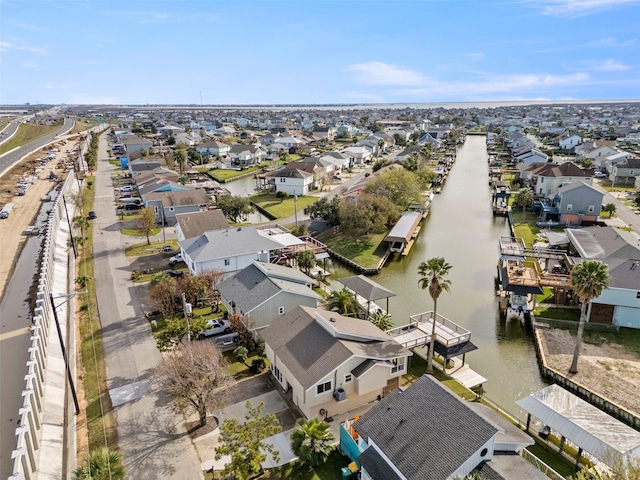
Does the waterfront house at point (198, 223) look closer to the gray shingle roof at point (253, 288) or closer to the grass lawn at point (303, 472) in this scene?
the gray shingle roof at point (253, 288)

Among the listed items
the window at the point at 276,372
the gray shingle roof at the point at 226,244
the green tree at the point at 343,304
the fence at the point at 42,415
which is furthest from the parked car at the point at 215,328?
the gray shingle roof at the point at 226,244

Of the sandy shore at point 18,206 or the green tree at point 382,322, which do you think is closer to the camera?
the green tree at point 382,322

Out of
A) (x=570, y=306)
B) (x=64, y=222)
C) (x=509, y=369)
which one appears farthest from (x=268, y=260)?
(x=64, y=222)

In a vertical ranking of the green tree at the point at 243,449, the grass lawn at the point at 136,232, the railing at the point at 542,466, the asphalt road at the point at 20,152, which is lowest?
the railing at the point at 542,466

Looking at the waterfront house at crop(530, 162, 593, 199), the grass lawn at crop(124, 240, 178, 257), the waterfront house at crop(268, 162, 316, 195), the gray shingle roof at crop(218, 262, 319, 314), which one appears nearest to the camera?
the gray shingle roof at crop(218, 262, 319, 314)

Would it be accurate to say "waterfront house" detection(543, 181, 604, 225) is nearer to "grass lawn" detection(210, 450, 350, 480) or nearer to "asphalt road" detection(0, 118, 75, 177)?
"grass lawn" detection(210, 450, 350, 480)

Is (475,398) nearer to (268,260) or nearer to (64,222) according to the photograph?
(268,260)

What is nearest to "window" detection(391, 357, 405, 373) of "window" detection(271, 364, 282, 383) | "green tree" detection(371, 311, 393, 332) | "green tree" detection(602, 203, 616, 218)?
"green tree" detection(371, 311, 393, 332)
